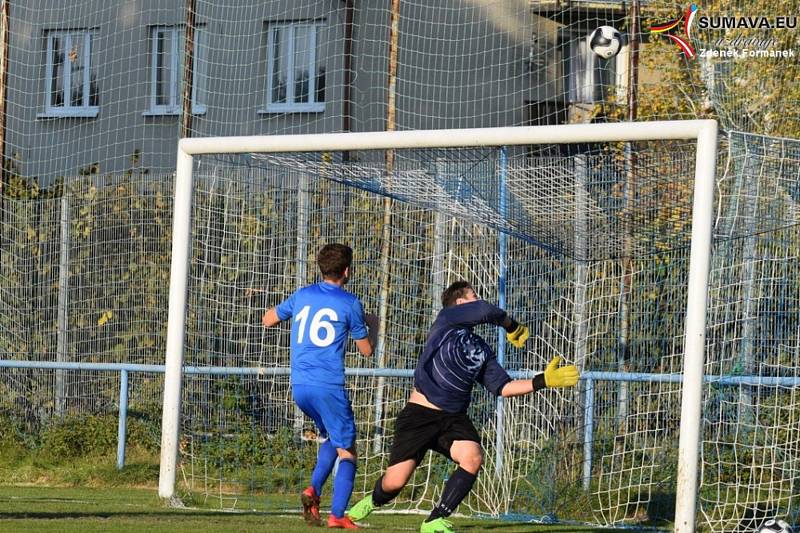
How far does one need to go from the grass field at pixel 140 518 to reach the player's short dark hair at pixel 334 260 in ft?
5.38

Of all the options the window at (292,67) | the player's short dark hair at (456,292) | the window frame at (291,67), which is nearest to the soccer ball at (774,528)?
the player's short dark hair at (456,292)

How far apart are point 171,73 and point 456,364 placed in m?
11.1

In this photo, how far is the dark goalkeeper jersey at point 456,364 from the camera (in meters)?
8.47

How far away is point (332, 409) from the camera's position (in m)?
8.54

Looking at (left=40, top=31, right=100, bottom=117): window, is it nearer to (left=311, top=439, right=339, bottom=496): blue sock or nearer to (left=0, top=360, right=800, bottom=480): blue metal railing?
(left=0, top=360, right=800, bottom=480): blue metal railing

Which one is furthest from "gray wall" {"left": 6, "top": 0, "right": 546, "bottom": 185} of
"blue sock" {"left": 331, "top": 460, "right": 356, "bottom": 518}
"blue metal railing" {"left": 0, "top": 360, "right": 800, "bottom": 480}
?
"blue sock" {"left": 331, "top": 460, "right": 356, "bottom": 518}

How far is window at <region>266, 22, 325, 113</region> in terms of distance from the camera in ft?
60.4

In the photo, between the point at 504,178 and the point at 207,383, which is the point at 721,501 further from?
the point at 207,383

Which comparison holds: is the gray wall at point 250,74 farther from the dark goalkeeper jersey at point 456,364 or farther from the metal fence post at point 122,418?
the dark goalkeeper jersey at point 456,364

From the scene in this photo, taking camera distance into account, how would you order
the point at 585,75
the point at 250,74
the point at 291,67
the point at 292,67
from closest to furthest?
1. the point at 291,67
2. the point at 292,67
3. the point at 250,74
4. the point at 585,75

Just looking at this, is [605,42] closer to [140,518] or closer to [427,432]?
[427,432]

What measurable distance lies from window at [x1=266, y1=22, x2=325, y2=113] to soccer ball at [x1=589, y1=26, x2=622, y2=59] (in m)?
5.66

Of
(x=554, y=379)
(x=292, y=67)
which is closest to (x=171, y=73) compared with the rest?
(x=292, y=67)

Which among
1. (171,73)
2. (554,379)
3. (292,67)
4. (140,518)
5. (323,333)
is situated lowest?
(140,518)
